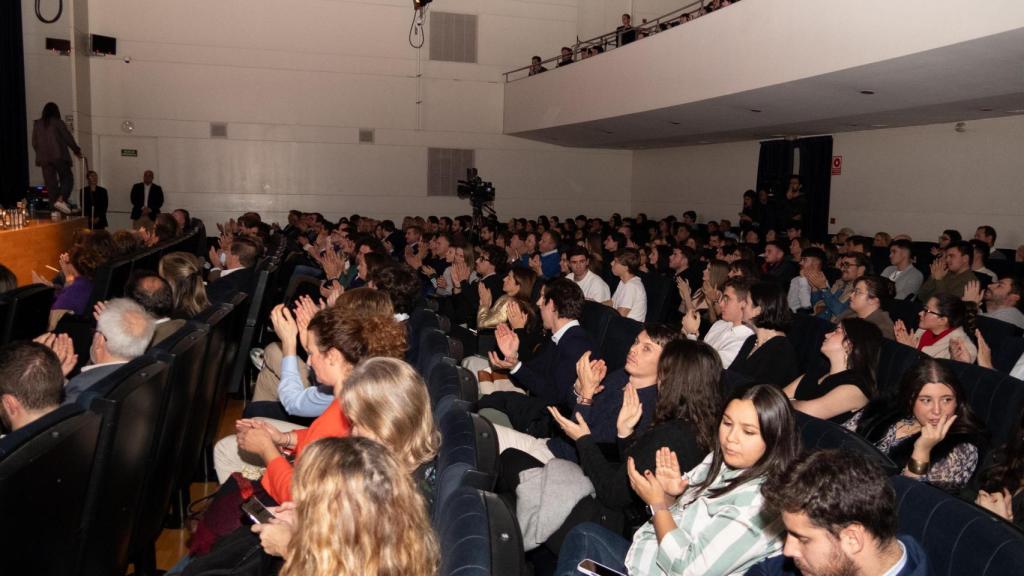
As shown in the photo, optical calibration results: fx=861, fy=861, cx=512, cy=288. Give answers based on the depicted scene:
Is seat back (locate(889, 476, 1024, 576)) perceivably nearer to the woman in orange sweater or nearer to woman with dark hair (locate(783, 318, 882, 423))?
the woman in orange sweater

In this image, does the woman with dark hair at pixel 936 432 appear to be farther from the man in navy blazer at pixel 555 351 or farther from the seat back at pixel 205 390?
the seat back at pixel 205 390

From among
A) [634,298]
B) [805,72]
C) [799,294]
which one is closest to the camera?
[634,298]

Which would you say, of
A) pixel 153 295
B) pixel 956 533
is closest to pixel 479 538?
pixel 956 533

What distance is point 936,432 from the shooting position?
3053 millimetres

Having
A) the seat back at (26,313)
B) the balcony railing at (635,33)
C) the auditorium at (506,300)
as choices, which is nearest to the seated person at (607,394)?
the auditorium at (506,300)

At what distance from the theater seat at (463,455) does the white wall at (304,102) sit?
14763 millimetres

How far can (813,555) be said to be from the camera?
1723mm

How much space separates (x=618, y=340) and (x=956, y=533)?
9.99 feet

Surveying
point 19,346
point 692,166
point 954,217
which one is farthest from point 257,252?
point 692,166

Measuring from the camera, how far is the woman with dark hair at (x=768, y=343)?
14.1 feet

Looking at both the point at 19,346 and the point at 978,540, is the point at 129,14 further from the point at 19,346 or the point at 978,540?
the point at 978,540

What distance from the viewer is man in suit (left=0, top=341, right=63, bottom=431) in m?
2.57

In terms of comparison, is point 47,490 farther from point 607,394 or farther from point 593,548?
point 607,394

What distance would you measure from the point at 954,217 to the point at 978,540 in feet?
35.8
